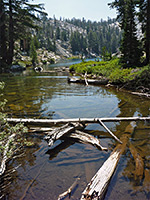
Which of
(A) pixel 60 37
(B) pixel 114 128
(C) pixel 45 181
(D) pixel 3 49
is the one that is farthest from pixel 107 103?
(A) pixel 60 37

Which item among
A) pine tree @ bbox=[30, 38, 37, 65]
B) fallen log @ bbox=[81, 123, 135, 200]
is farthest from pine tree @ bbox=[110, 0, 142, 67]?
pine tree @ bbox=[30, 38, 37, 65]

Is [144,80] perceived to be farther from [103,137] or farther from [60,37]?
[60,37]

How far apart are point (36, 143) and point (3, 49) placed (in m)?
31.0

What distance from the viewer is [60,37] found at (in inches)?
7569

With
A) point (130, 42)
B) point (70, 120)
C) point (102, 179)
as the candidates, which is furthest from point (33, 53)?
point (102, 179)

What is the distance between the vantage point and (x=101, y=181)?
3.01 metres

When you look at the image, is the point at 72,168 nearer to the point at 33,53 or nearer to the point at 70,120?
the point at 70,120

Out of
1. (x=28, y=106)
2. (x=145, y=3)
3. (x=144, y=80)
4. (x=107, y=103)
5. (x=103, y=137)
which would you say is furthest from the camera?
(x=145, y=3)

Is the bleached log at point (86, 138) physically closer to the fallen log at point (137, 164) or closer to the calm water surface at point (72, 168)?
the calm water surface at point (72, 168)

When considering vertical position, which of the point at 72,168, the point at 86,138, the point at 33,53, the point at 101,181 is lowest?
the point at 72,168

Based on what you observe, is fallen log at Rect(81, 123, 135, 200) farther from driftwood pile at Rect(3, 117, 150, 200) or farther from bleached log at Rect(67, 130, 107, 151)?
bleached log at Rect(67, 130, 107, 151)

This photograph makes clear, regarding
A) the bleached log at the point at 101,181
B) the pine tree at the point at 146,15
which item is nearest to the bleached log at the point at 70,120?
the bleached log at the point at 101,181

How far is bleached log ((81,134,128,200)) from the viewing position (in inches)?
104

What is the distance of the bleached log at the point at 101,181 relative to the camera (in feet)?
8.69
